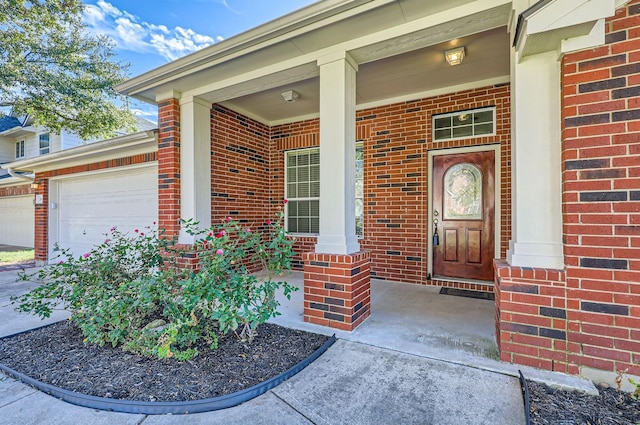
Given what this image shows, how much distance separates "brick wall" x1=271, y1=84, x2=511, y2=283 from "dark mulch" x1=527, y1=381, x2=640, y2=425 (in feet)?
8.85

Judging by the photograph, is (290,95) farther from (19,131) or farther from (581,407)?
(19,131)

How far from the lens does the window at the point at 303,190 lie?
5672mm

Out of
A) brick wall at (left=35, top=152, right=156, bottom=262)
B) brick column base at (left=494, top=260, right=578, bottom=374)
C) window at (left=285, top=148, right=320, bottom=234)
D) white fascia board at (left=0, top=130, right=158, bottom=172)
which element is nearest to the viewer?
brick column base at (left=494, top=260, right=578, bottom=374)

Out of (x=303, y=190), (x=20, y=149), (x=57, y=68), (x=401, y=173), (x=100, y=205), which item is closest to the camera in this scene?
(x=401, y=173)

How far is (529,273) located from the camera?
2.12 metres

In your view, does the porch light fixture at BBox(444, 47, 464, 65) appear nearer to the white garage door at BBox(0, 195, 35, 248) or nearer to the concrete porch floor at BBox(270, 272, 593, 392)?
the concrete porch floor at BBox(270, 272, 593, 392)

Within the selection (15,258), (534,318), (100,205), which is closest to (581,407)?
(534,318)

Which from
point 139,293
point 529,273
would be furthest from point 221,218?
point 529,273

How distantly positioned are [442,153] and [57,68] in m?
9.72

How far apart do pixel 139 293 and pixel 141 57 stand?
9.88 m

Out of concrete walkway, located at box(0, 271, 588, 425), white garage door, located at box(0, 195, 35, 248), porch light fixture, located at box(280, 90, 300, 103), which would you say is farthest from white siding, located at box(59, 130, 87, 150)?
concrete walkway, located at box(0, 271, 588, 425)

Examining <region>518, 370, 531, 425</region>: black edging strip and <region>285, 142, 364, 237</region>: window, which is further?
<region>285, 142, 364, 237</region>: window

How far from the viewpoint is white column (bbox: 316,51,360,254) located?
9.84ft

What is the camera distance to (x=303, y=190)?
5.79 meters
